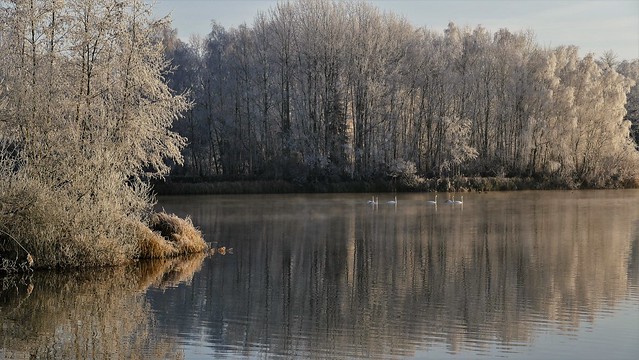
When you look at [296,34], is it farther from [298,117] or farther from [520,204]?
[520,204]

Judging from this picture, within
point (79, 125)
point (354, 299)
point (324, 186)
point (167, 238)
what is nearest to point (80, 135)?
point (79, 125)

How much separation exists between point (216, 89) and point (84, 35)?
4110 centimetres

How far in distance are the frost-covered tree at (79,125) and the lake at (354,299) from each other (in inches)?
44.8

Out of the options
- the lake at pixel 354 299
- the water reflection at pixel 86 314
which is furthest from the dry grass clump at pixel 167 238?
the water reflection at pixel 86 314

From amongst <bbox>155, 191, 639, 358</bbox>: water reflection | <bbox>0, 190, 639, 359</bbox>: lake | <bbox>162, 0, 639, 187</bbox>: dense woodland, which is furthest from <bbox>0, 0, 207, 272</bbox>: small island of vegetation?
<bbox>162, 0, 639, 187</bbox>: dense woodland

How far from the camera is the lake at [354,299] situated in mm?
12133

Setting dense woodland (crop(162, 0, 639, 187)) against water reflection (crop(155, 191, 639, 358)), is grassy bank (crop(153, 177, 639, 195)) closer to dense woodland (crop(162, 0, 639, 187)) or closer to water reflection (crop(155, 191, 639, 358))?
dense woodland (crop(162, 0, 639, 187))

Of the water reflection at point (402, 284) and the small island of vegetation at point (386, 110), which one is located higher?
the small island of vegetation at point (386, 110)

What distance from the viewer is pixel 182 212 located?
37.8 metres

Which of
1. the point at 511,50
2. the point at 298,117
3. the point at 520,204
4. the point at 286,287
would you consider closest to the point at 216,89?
the point at 298,117

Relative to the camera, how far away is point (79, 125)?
20.8m

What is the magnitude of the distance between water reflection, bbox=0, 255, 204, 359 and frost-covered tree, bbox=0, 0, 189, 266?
3.53ft

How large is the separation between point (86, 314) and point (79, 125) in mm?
7751

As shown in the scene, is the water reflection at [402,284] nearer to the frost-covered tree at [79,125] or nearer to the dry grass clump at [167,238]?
the dry grass clump at [167,238]
